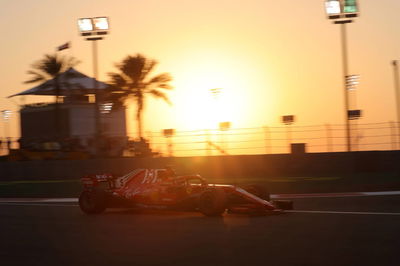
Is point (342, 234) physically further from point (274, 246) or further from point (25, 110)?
point (25, 110)

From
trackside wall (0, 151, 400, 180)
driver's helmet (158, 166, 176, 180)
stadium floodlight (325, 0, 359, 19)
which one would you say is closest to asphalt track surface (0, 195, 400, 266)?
driver's helmet (158, 166, 176, 180)

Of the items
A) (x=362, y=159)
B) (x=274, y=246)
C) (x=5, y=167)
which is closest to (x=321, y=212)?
(x=274, y=246)

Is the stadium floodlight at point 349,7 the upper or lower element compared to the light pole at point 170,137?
upper

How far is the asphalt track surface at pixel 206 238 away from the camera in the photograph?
7805 mm

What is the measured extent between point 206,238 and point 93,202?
16.2 feet

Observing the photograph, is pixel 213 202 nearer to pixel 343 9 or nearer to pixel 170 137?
pixel 170 137

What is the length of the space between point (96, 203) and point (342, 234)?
611 cm

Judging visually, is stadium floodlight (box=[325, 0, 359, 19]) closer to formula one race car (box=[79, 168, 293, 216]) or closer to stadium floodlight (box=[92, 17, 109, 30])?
stadium floodlight (box=[92, 17, 109, 30])

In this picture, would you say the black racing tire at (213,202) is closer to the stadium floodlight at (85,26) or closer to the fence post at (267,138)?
the fence post at (267,138)

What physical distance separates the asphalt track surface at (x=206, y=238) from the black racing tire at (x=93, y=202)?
19 cm

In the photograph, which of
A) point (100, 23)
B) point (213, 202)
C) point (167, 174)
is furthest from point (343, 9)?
point (213, 202)

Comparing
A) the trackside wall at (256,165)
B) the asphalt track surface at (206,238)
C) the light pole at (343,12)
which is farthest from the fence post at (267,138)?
the asphalt track surface at (206,238)

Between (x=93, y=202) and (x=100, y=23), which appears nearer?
(x=93, y=202)

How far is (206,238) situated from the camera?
9492 mm
